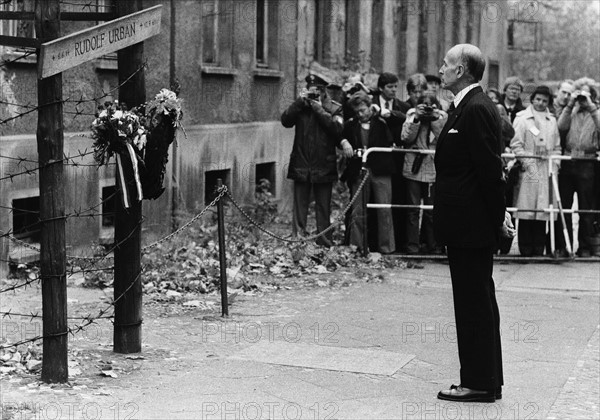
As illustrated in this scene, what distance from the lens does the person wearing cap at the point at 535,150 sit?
51.4 feet

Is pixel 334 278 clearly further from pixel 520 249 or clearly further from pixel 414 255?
pixel 520 249

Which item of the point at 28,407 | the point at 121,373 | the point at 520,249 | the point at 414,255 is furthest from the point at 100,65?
the point at 28,407

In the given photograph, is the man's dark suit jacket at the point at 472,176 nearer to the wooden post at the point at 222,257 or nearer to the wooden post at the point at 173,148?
the wooden post at the point at 222,257

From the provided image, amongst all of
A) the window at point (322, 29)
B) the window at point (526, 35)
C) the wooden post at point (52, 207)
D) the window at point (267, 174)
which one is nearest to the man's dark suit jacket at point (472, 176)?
the wooden post at point (52, 207)

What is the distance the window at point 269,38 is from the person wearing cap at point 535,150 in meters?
6.45

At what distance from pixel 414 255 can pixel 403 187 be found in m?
0.87

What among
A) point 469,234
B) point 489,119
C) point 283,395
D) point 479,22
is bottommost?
point 283,395

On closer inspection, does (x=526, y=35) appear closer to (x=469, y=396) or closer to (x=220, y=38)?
(x=220, y=38)

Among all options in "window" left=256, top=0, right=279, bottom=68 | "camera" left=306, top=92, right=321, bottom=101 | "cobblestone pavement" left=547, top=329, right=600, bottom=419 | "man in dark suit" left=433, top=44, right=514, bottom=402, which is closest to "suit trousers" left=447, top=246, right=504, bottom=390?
"man in dark suit" left=433, top=44, right=514, bottom=402

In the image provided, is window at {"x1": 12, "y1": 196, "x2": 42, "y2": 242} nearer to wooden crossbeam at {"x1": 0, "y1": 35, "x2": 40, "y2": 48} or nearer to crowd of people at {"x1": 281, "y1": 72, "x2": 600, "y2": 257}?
crowd of people at {"x1": 281, "y1": 72, "x2": 600, "y2": 257}

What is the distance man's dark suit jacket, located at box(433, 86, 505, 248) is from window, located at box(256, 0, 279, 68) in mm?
13396

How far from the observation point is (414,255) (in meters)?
15.4

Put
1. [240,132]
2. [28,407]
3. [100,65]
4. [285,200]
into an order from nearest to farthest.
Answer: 1. [28,407]
2. [100,65]
3. [240,132]
4. [285,200]

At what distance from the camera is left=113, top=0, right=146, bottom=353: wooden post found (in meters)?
8.85
